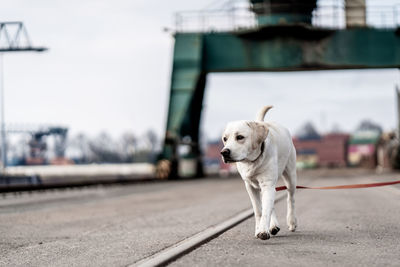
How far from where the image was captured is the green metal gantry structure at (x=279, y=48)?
34031 millimetres

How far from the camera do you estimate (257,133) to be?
6973mm

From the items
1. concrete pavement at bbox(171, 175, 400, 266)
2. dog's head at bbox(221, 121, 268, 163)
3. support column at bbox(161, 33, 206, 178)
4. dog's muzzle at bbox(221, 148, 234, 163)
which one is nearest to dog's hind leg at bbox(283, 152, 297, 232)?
concrete pavement at bbox(171, 175, 400, 266)

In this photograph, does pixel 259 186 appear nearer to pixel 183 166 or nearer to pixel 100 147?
pixel 183 166

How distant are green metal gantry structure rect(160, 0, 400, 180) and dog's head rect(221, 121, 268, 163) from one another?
89.8 feet

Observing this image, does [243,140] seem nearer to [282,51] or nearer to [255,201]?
[255,201]

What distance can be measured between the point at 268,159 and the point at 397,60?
28495mm

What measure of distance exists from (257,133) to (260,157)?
0.30 meters

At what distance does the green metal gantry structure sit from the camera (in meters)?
34.0

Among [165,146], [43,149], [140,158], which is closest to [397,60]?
[165,146]

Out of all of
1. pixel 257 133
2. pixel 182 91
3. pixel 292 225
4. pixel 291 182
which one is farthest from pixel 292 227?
pixel 182 91

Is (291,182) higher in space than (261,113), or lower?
lower

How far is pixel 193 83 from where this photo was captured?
36.3 metres

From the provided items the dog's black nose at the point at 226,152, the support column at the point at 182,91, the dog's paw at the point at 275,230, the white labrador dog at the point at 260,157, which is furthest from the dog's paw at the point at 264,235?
the support column at the point at 182,91

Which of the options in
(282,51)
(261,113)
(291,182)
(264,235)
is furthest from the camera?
(282,51)
